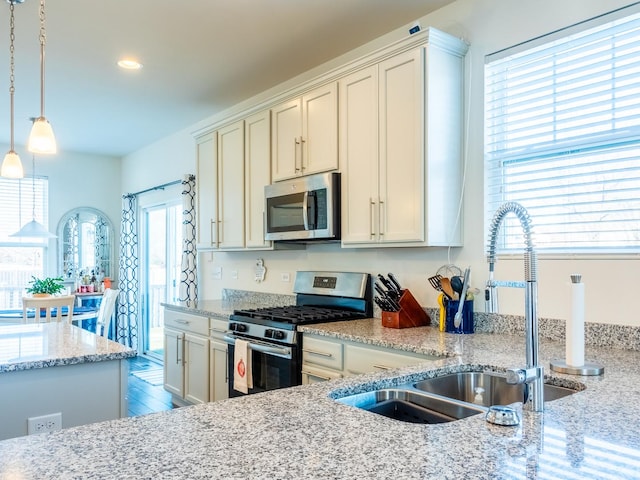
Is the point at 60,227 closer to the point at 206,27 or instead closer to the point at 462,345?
the point at 206,27

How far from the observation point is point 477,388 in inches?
71.1

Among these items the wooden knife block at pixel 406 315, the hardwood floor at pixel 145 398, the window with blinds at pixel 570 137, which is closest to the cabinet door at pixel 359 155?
the wooden knife block at pixel 406 315

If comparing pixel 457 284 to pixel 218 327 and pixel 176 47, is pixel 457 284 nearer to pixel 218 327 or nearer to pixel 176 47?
pixel 218 327

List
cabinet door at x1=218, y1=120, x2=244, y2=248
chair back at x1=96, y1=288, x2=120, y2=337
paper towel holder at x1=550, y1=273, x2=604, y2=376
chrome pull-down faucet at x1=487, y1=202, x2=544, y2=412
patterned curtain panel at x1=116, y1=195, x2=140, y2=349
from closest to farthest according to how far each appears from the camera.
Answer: chrome pull-down faucet at x1=487, y1=202, x2=544, y2=412
paper towel holder at x1=550, y1=273, x2=604, y2=376
cabinet door at x1=218, y1=120, x2=244, y2=248
chair back at x1=96, y1=288, x2=120, y2=337
patterned curtain panel at x1=116, y1=195, x2=140, y2=349

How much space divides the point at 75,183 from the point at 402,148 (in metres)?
5.31

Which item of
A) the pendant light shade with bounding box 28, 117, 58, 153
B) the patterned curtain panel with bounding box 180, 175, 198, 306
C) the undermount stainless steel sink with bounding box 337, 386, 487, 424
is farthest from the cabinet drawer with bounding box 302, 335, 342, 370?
the patterned curtain panel with bounding box 180, 175, 198, 306

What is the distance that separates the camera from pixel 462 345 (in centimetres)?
220

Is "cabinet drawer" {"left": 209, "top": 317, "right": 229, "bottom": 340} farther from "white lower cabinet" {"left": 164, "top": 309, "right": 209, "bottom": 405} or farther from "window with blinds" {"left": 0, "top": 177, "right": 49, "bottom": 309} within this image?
"window with blinds" {"left": 0, "top": 177, "right": 49, "bottom": 309}

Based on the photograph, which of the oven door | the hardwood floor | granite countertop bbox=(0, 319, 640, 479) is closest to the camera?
granite countertop bbox=(0, 319, 640, 479)

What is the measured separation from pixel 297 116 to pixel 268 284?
1488 millimetres

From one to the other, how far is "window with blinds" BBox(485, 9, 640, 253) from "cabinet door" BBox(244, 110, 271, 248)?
1.65 meters

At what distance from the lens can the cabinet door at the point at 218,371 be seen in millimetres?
3555

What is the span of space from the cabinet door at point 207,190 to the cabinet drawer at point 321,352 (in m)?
1.78

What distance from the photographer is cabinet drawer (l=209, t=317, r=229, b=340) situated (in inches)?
140
